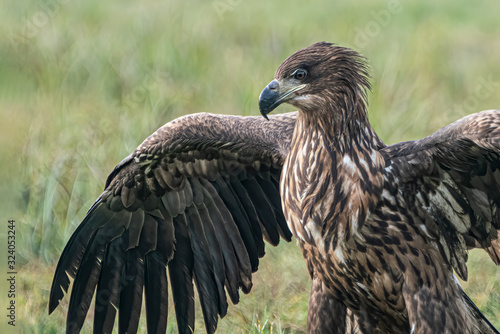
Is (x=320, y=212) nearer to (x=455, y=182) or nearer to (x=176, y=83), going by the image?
(x=455, y=182)

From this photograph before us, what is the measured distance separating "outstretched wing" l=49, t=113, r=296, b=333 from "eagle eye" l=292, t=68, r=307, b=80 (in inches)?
31.0

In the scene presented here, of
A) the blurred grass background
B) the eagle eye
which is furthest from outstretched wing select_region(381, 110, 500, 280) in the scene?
the blurred grass background

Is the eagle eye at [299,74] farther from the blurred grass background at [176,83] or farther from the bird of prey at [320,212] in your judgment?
the blurred grass background at [176,83]

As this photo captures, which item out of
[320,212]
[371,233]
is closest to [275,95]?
[320,212]

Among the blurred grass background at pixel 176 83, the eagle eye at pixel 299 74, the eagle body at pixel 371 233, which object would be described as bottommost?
the eagle body at pixel 371 233

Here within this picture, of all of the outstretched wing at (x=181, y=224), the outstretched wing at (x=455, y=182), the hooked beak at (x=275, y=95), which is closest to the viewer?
the outstretched wing at (x=455, y=182)

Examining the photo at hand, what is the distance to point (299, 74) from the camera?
495 cm

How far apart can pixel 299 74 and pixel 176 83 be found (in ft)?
16.2

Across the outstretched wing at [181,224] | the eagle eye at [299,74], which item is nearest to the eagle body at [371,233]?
the eagle eye at [299,74]

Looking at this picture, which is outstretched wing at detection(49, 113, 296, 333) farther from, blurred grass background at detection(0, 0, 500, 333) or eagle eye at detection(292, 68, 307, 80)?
eagle eye at detection(292, 68, 307, 80)

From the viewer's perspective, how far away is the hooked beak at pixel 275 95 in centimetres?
488

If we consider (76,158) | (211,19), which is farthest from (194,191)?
(211,19)

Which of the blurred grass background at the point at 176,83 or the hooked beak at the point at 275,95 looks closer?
the hooked beak at the point at 275,95

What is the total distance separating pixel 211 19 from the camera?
37.6 ft
